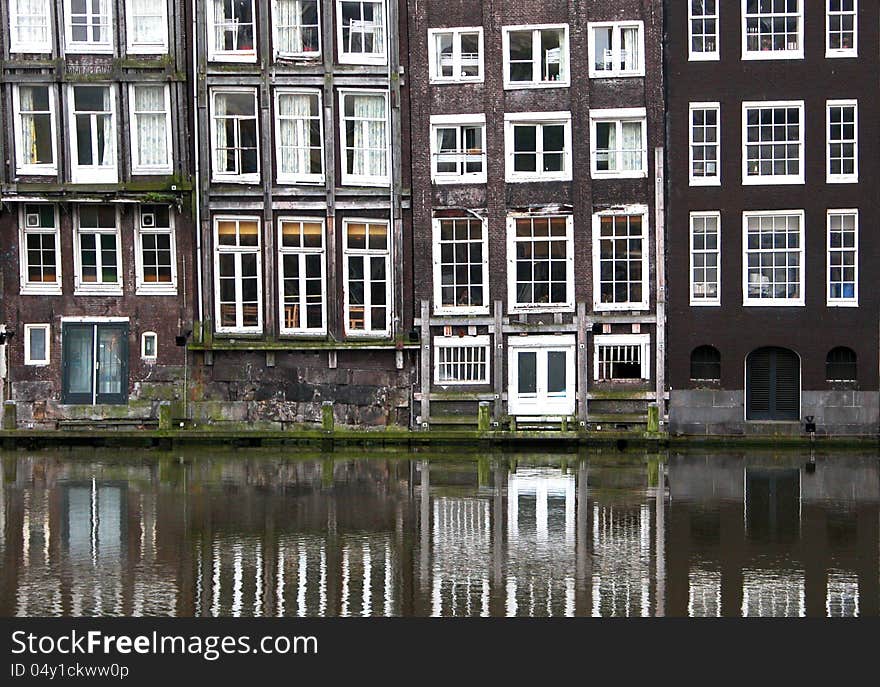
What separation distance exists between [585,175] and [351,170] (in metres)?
6.81

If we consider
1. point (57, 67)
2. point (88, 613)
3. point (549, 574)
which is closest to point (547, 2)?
point (57, 67)

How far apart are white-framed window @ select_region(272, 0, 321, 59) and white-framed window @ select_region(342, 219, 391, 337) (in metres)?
5.10

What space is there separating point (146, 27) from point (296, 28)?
432 centimetres

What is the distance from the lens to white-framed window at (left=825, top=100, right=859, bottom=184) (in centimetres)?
4097

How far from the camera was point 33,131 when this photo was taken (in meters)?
41.9

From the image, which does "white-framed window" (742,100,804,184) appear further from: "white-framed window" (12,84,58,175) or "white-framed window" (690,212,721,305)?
"white-framed window" (12,84,58,175)

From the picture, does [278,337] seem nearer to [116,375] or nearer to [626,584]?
[116,375]

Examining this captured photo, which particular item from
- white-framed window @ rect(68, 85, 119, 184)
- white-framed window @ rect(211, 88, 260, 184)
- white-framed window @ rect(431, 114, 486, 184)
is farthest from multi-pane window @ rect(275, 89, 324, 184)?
white-framed window @ rect(68, 85, 119, 184)

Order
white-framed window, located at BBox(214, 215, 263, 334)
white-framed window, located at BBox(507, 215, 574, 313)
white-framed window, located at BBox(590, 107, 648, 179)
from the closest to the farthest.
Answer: white-framed window, located at BBox(590, 107, 648, 179), white-framed window, located at BBox(507, 215, 574, 313), white-framed window, located at BBox(214, 215, 263, 334)

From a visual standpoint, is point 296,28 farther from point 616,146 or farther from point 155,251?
point 616,146

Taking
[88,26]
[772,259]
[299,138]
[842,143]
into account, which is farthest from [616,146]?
[88,26]

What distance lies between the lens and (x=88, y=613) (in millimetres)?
17625

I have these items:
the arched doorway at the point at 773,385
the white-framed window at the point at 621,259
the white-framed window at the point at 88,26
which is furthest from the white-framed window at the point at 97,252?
the arched doorway at the point at 773,385

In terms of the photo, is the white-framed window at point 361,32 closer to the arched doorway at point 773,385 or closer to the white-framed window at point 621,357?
the white-framed window at point 621,357
